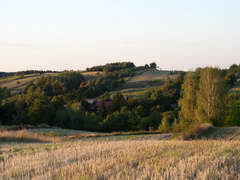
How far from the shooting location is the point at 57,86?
98125 mm

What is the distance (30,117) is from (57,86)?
120 ft

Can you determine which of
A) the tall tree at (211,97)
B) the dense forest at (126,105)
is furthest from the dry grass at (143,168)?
the tall tree at (211,97)

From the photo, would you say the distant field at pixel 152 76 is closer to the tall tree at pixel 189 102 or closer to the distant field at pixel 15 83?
the distant field at pixel 15 83

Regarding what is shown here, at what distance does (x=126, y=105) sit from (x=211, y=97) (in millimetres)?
31244

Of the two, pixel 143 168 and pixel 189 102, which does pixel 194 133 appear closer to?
pixel 143 168

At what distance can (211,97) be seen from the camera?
153 ft

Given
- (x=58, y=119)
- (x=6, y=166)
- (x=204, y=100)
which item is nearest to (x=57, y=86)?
(x=58, y=119)

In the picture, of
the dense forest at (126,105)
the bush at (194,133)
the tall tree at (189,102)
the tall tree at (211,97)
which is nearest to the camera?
the bush at (194,133)

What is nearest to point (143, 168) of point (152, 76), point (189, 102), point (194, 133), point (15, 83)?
point (194, 133)

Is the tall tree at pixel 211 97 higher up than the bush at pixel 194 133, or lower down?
higher up

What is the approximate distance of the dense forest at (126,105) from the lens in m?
46.8

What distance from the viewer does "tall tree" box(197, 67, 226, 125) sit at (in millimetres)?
46312

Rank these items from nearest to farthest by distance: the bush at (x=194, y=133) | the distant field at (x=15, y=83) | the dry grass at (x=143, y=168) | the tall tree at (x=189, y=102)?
the dry grass at (x=143, y=168) < the bush at (x=194, y=133) < the tall tree at (x=189, y=102) < the distant field at (x=15, y=83)

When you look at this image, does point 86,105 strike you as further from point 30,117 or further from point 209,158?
point 209,158
